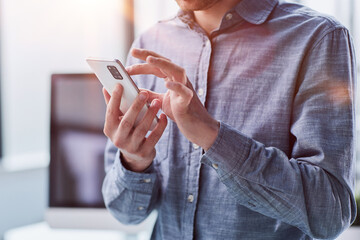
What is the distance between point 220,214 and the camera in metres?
0.87

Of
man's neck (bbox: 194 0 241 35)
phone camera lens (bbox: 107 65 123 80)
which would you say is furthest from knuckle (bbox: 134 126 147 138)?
man's neck (bbox: 194 0 241 35)

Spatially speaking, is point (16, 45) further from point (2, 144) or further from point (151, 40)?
point (151, 40)

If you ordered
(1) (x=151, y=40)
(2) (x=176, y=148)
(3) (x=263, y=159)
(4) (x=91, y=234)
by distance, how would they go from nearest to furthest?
(3) (x=263, y=159) < (2) (x=176, y=148) < (1) (x=151, y=40) < (4) (x=91, y=234)

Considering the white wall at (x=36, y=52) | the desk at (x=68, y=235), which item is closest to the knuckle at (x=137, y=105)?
the desk at (x=68, y=235)

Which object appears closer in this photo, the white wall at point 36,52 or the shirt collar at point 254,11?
the shirt collar at point 254,11

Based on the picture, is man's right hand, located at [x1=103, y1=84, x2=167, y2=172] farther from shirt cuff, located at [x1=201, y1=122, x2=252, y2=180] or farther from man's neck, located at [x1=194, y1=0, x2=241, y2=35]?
man's neck, located at [x1=194, y1=0, x2=241, y2=35]

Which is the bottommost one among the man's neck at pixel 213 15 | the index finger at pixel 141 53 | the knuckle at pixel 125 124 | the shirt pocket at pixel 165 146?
the shirt pocket at pixel 165 146

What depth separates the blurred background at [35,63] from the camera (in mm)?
2830

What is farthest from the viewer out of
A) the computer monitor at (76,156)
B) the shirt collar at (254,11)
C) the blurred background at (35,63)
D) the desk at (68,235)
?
the blurred background at (35,63)

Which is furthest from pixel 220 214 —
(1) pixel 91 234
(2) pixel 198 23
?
(1) pixel 91 234

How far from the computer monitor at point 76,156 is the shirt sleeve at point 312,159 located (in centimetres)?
82

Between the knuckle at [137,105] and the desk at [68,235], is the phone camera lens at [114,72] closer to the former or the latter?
the knuckle at [137,105]

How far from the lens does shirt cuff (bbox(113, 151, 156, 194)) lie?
925 millimetres

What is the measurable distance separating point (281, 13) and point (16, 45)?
98.7 inches
